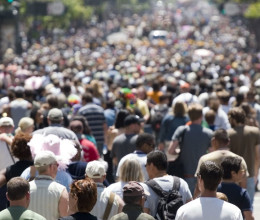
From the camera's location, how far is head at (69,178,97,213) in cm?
839

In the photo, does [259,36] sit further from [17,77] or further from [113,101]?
[113,101]

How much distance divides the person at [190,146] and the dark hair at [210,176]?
5007 millimetres

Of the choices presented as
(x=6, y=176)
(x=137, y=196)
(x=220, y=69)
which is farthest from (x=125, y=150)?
(x=220, y=69)

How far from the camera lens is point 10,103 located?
18172 millimetres

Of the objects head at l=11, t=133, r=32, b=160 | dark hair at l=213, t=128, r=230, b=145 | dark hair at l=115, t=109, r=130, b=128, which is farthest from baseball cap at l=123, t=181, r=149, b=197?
dark hair at l=115, t=109, r=130, b=128

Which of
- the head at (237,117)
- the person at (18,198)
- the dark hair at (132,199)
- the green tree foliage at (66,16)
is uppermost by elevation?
the person at (18,198)

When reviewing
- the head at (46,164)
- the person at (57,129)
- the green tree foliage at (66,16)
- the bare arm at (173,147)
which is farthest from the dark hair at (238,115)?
the green tree foliage at (66,16)

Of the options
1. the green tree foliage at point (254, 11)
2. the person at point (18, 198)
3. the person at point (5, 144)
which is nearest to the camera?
the person at point (18, 198)

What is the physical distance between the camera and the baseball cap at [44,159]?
9.74 meters

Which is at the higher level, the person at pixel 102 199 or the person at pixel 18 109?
the person at pixel 102 199

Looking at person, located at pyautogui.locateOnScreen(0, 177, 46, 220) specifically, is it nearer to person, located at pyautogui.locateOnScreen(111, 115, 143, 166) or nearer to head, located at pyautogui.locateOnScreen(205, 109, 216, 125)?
person, located at pyautogui.locateOnScreen(111, 115, 143, 166)

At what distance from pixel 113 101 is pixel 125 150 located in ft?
17.2

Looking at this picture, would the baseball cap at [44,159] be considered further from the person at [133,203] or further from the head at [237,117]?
the head at [237,117]

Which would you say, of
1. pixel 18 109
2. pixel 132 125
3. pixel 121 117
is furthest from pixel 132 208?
pixel 18 109
